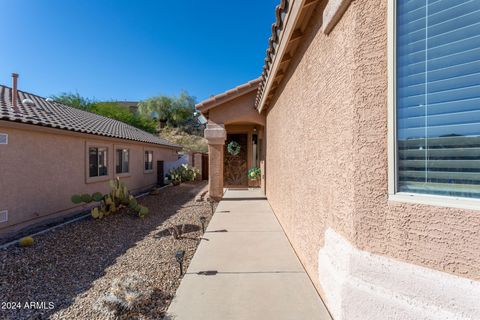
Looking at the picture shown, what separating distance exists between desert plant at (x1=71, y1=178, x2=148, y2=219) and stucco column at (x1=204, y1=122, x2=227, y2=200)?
281 cm

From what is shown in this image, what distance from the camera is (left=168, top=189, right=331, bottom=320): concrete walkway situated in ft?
10.4

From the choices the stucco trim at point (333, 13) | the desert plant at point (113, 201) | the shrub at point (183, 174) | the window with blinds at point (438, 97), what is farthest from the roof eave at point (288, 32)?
the shrub at point (183, 174)

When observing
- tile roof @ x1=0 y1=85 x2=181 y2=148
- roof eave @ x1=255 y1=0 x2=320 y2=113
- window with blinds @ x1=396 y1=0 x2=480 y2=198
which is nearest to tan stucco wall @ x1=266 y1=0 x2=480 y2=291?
window with blinds @ x1=396 y1=0 x2=480 y2=198

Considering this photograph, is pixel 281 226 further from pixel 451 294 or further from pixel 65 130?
pixel 65 130

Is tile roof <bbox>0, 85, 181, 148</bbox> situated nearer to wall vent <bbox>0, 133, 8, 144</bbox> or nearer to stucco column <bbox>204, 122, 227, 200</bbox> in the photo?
wall vent <bbox>0, 133, 8, 144</bbox>

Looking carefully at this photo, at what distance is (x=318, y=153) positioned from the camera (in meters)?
3.42

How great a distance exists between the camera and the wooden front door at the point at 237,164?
14.1m

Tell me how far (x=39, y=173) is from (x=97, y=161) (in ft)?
10.9

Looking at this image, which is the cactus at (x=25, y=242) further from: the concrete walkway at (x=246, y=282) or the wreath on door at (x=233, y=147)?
the wreath on door at (x=233, y=147)

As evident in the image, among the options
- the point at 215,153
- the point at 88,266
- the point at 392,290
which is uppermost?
the point at 215,153

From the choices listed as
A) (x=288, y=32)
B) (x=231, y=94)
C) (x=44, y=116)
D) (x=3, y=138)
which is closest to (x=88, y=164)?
(x=44, y=116)

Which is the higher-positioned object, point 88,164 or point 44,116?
point 44,116

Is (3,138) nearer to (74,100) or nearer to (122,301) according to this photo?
(122,301)

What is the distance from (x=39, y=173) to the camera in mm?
8250
